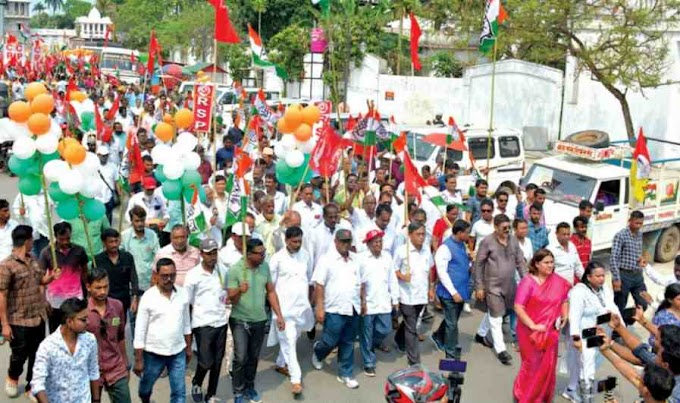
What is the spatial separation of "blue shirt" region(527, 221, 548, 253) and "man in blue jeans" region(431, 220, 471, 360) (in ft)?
5.37

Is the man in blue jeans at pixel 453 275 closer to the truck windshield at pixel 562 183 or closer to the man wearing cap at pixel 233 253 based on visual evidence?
the man wearing cap at pixel 233 253

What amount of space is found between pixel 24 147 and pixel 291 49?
24.6 m

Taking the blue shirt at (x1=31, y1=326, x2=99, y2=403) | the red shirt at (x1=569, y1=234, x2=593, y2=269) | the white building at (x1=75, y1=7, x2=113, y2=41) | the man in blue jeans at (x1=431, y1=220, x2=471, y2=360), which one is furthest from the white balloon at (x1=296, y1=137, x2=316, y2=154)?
the white building at (x1=75, y1=7, x2=113, y2=41)

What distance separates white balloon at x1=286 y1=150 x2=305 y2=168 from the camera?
→ 8234 mm

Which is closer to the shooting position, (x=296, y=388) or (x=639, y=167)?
(x=296, y=388)

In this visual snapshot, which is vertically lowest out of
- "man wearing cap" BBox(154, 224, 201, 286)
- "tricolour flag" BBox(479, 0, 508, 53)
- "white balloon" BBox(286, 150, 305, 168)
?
"man wearing cap" BBox(154, 224, 201, 286)

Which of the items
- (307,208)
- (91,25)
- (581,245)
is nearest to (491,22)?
(581,245)

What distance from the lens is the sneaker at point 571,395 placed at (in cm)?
703

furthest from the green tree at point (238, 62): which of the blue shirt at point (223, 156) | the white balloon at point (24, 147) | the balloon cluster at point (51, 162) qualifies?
the white balloon at point (24, 147)

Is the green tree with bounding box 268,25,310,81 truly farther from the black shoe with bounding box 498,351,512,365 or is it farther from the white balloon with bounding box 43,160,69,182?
the white balloon with bounding box 43,160,69,182

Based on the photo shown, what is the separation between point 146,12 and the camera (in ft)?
166

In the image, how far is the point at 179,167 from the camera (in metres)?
7.73

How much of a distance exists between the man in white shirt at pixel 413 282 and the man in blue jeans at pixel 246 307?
5.23 feet

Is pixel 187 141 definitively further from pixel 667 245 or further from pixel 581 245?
pixel 667 245
